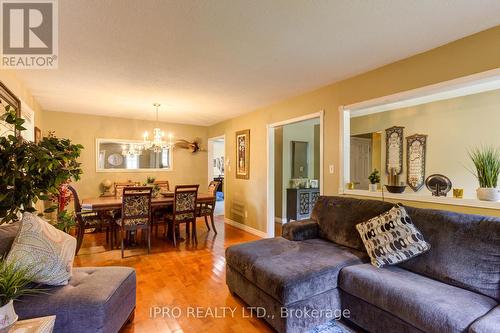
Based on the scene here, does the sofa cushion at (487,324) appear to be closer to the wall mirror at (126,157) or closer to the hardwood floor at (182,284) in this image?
the hardwood floor at (182,284)

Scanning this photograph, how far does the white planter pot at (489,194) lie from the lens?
2090 mm

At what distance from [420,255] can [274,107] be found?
3.14 meters

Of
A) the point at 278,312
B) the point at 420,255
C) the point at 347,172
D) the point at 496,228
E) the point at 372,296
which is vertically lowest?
the point at 278,312

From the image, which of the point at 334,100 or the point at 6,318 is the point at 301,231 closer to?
the point at 334,100

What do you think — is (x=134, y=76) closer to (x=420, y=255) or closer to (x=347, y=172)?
(x=347, y=172)

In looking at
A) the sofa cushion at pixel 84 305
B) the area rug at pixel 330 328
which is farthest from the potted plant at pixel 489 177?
the sofa cushion at pixel 84 305

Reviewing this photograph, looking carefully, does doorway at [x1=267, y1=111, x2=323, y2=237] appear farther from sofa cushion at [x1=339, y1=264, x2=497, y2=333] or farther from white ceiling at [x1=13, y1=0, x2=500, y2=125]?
sofa cushion at [x1=339, y1=264, x2=497, y2=333]

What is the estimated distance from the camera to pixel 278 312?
1.87 metres

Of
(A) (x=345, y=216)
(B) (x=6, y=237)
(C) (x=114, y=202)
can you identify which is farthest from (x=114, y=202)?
(A) (x=345, y=216)

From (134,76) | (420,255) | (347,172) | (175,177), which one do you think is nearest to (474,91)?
(347,172)

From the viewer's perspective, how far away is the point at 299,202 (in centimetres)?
555

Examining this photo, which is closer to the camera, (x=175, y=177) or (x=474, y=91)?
(x=474, y=91)

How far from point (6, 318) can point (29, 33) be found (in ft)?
7.01

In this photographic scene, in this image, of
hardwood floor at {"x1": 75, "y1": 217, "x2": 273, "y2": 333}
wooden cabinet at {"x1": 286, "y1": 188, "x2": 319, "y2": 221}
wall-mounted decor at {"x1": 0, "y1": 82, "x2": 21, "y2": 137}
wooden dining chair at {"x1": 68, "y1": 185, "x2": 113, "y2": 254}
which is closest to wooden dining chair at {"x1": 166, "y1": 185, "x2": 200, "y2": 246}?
hardwood floor at {"x1": 75, "y1": 217, "x2": 273, "y2": 333}
